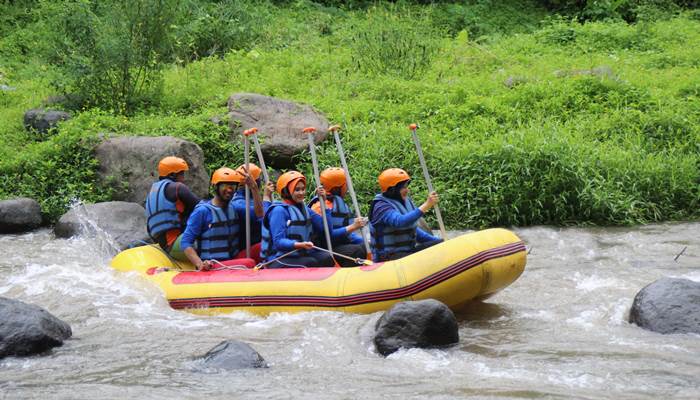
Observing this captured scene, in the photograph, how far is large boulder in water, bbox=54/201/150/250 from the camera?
9.82 meters

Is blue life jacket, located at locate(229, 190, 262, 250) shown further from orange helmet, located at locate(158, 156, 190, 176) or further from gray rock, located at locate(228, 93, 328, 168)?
gray rock, located at locate(228, 93, 328, 168)

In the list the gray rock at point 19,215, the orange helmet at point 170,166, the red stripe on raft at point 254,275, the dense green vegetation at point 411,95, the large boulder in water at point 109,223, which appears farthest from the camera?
the dense green vegetation at point 411,95

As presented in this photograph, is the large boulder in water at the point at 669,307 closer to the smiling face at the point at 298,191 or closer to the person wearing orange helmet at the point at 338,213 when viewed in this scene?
the person wearing orange helmet at the point at 338,213

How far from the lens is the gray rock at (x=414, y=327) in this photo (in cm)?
607

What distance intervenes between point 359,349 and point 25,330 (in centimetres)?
217

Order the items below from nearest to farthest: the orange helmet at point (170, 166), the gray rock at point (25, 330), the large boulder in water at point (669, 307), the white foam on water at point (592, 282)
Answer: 1. the gray rock at point (25, 330)
2. the large boulder in water at point (669, 307)
3. the white foam on water at point (592, 282)
4. the orange helmet at point (170, 166)

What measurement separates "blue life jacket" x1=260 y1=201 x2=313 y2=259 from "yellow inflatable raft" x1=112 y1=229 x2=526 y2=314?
326mm

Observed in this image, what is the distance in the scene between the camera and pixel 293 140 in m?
11.7

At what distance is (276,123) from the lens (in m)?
12.0

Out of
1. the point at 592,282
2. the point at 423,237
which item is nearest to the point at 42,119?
the point at 423,237

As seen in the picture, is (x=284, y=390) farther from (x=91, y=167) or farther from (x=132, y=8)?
(x=132, y=8)

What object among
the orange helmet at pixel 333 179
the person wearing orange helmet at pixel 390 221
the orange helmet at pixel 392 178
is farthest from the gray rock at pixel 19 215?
the orange helmet at pixel 392 178

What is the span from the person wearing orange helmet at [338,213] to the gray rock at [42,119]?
553cm

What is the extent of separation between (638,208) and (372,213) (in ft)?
14.4
